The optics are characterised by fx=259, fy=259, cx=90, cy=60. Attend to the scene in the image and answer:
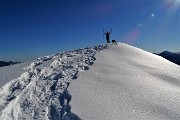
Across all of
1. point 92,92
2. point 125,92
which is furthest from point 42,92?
point 125,92

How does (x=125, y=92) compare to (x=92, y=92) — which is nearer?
(x=92, y=92)

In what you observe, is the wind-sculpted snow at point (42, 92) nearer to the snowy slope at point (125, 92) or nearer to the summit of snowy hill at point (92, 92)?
the summit of snowy hill at point (92, 92)

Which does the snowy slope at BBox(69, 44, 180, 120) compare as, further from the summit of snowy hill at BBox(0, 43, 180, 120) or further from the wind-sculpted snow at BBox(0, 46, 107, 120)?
the wind-sculpted snow at BBox(0, 46, 107, 120)

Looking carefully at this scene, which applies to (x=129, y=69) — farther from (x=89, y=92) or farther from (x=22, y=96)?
(x=22, y=96)

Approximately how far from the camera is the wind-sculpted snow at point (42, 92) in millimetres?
8906

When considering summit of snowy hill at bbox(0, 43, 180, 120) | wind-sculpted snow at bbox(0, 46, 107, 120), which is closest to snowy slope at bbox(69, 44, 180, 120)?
summit of snowy hill at bbox(0, 43, 180, 120)

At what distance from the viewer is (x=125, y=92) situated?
35.8 ft

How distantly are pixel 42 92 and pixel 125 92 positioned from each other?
11.5ft

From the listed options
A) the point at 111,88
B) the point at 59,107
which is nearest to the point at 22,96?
the point at 59,107

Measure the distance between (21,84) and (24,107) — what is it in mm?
2648

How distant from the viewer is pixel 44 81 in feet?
40.8

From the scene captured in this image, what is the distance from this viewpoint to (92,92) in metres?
10.7

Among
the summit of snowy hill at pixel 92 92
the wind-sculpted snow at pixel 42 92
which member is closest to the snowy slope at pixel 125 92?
the summit of snowy hill at pixel 92 92

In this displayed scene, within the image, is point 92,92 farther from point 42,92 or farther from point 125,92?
point 42,92
